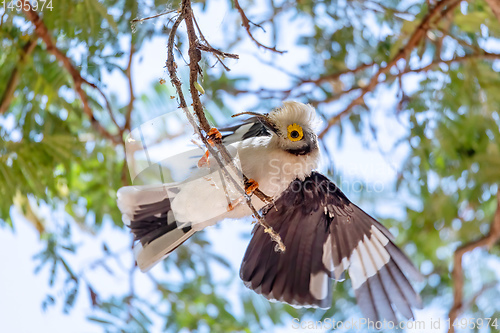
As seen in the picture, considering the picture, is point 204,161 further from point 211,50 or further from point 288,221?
point 288,221

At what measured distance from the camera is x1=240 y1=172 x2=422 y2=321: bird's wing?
2.18m

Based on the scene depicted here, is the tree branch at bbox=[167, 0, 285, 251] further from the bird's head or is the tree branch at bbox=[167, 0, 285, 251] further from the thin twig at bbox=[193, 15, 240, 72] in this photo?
the bird's head

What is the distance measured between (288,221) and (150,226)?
1.87ft

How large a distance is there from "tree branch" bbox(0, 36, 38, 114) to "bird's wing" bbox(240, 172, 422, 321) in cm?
140

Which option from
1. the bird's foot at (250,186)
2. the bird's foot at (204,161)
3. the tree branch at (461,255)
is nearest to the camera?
the bird's foot at (204,161)

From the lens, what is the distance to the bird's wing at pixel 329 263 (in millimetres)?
2184

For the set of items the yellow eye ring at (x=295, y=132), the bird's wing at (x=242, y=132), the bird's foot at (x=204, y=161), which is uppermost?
the bird's wing at (x=242, y=132)

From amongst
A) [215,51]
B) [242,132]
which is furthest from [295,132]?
[215,51]

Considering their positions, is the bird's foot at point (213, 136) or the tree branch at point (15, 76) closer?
the bird's foot at point (213, 136)

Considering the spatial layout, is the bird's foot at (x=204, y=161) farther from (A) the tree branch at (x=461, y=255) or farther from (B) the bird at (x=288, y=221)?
(A) the tree branch at (x=461, y=255)

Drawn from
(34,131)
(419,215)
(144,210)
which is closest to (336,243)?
(144,210)

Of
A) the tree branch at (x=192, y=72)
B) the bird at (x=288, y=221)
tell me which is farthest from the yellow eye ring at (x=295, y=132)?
the tree branch at (x=192, y=72)

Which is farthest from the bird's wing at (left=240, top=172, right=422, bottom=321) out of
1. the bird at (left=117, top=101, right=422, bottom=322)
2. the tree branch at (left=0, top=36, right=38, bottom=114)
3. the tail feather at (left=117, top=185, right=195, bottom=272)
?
the tree branch at (left=0, top=36, right=38, bottom=114)

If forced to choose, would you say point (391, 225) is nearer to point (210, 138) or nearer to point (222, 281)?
point (222, 281)
